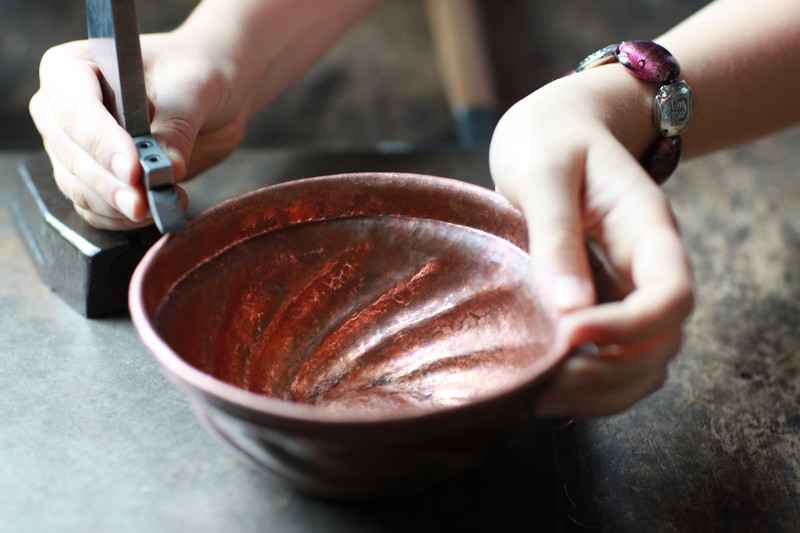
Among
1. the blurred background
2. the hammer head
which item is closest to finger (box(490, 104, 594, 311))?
the hammer head

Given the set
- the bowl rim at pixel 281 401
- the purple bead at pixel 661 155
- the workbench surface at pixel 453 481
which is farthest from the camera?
the purple bead at pixel 661 155

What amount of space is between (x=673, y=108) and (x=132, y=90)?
1.81 feet

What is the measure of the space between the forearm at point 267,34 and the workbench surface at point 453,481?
0.20 metres

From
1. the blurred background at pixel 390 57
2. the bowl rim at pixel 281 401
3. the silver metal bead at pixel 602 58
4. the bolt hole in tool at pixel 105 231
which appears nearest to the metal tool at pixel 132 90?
the bolt hole in tool at pixel 105 231

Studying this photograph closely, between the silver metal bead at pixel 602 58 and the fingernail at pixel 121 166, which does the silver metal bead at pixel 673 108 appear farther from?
the fingernail at pixel 121 166

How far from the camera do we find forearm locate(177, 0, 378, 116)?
992 mm

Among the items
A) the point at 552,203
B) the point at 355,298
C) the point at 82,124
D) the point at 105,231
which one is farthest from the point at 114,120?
the point at 552,203

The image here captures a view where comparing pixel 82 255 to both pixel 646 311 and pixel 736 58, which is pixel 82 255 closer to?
pixel 646 311

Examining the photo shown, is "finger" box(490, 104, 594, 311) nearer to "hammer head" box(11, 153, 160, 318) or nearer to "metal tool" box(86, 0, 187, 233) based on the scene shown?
"metal tool" box(86, 0, 187, 233)

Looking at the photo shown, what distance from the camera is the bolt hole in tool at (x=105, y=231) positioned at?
0.67 metres

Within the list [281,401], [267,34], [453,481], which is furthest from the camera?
[267,34]

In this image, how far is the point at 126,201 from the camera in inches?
27.7

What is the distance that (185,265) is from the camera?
65 centimetres

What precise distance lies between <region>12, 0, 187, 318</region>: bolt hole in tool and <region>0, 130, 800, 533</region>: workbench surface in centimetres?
3
